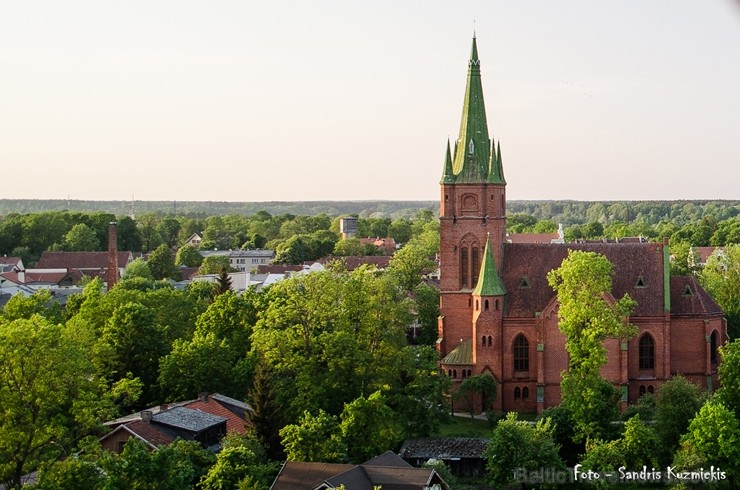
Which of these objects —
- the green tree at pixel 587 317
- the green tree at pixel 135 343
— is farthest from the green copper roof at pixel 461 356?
the green tree at pixel 135 343

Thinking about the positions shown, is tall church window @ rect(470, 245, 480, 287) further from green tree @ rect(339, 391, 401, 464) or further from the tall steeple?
green tree @ rect(339, 391, 401, 464)

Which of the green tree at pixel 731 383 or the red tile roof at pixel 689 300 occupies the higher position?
the red tile roof at pixel 689 300

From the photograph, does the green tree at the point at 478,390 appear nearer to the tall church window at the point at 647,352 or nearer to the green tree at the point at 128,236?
the tall church window at the point at 647,352

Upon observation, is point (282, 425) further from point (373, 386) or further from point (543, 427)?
point (543, 427)

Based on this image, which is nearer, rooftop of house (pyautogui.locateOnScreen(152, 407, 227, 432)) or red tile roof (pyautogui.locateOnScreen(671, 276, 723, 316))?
rooftop of house (pyautogui.locateOnScreen(152, 407, 227, 432))

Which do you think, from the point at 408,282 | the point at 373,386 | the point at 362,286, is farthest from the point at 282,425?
the point at 408,282

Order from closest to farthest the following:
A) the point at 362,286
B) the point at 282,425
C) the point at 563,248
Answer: the point at 282,425
the point at 362,286
the point at 563,248

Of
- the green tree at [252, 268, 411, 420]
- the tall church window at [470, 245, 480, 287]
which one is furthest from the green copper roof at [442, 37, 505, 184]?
the green tree at [252, 268, 411, 420]
